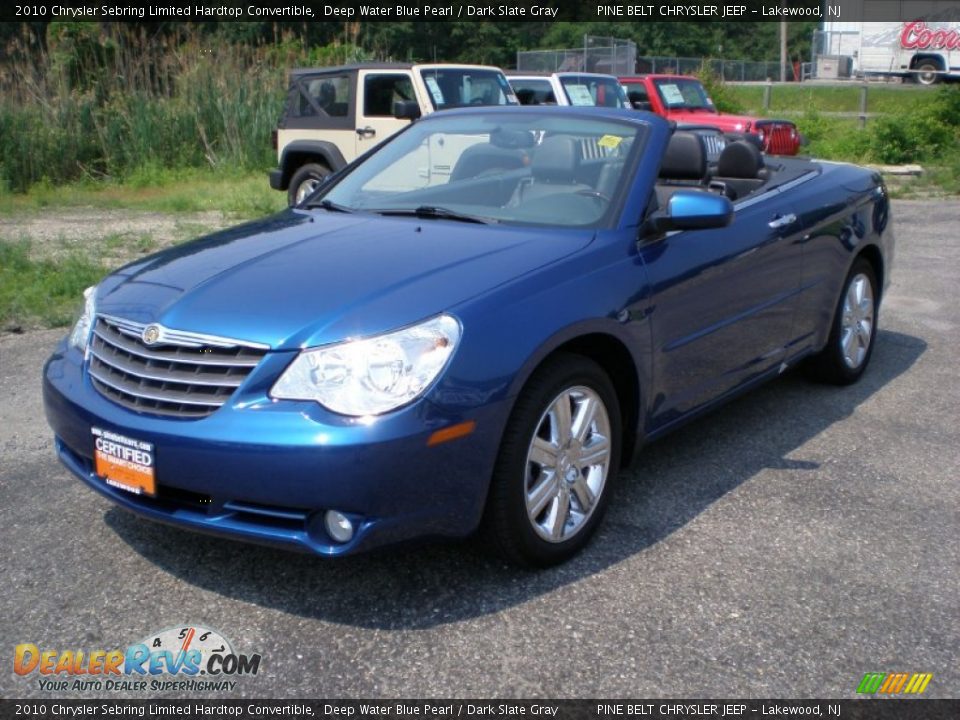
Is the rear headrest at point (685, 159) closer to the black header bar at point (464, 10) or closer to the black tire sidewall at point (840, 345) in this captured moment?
the black tire sidewall at point (840, 345)

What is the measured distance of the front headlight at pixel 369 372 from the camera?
10.5ft

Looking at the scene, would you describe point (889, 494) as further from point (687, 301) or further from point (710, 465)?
point (687, 301)

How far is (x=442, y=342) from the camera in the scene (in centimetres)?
332

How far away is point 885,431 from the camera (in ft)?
17.4

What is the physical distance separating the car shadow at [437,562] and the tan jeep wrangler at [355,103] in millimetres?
7723

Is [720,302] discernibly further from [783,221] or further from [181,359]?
[181,359]

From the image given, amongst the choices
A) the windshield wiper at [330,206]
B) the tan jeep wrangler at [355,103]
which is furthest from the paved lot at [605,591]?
the tan jeep wrangler at [355,103]

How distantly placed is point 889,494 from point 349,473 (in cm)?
242

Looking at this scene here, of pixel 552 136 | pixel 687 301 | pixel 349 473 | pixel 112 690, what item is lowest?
pixel 112 690

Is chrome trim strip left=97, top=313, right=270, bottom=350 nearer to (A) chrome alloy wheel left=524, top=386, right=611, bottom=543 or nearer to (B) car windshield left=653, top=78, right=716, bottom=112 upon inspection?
(A) chrome alloy wheel left=524, top=386, right=611, bottom=543

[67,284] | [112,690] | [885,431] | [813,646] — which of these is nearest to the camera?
[112,690]

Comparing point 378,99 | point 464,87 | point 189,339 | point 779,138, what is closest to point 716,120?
point 779,138

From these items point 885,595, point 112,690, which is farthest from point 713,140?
point 112,690

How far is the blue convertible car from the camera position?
3227 mm
